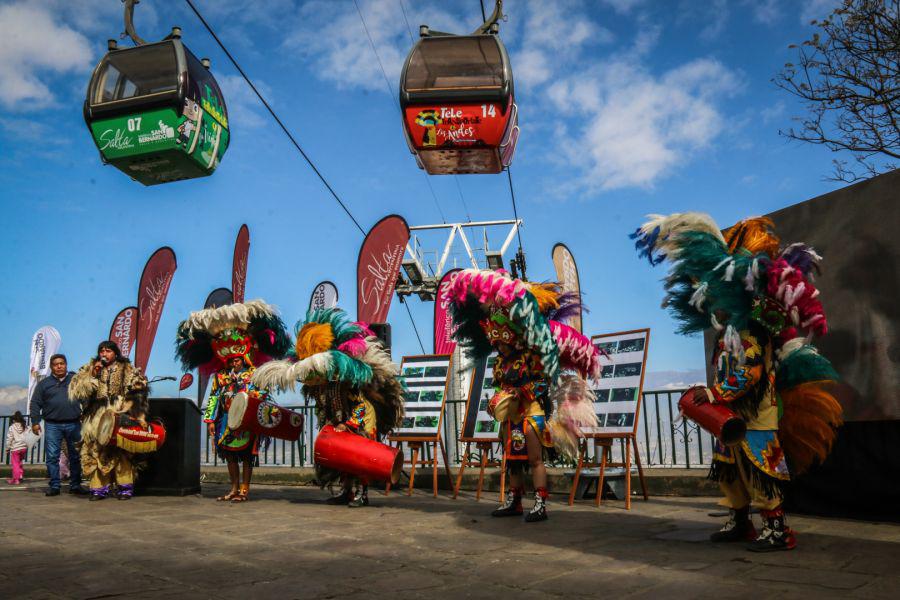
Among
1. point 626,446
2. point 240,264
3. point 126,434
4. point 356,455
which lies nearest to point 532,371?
point 626,446

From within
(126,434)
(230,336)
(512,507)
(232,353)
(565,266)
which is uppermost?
(565,266)

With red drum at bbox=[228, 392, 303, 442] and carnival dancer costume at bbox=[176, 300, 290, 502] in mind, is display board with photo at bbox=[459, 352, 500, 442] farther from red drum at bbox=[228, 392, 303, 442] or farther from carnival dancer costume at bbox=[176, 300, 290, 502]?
carnival dancer costume at bbox=[176, 300, 290, 502]

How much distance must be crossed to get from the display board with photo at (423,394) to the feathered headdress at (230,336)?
4.68ft

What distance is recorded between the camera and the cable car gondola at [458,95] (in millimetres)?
8859

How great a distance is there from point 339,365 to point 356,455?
2.57 ft

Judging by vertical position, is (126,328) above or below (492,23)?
below

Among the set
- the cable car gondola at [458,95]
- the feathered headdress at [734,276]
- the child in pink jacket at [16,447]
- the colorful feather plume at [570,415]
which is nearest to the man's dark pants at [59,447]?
the child in pink jacket at [16,447]

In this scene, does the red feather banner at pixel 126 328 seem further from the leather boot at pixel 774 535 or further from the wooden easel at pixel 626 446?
the leather boot at pixel 774 535

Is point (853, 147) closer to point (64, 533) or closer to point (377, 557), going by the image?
point (377, 557)

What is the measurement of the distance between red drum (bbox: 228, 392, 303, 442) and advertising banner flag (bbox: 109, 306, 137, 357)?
398 inches

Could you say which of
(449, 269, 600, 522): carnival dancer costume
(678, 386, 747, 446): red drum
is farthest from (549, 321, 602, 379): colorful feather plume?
(678, 386, 747, 446): red drum

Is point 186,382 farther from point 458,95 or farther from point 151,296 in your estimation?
point 151,296

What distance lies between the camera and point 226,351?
22.4ft

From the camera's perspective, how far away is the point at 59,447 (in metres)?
7.73
